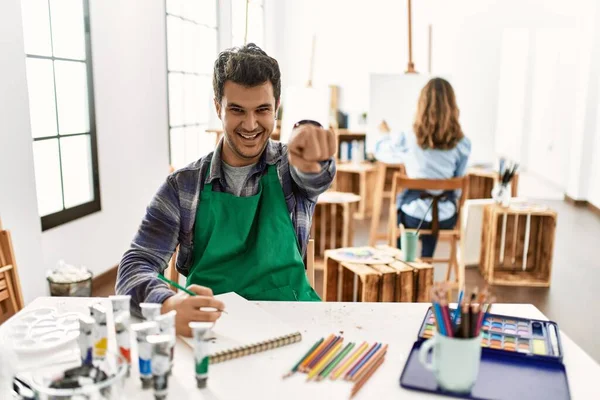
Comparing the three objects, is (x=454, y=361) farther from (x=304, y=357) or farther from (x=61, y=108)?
(x=61, y=108)

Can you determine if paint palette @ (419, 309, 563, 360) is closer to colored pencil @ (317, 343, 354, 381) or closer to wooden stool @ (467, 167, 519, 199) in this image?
colored pencil @ (317, 343, 354, 381)

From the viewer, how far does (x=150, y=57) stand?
446 cm

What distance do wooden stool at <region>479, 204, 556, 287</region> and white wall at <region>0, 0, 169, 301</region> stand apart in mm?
2626

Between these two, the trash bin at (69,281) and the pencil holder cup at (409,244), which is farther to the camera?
the trash bin at (69,281)

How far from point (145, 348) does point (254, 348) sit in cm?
24

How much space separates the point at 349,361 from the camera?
1.13 metres

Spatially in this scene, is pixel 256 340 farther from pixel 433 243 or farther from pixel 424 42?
pixel 424 42

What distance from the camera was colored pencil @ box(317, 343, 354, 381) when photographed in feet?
3.51

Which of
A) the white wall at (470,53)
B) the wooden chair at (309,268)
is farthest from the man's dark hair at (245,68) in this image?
the white wall at (470,53)

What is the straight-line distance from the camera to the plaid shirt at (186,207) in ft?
4.72

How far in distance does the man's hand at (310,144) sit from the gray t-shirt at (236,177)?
12.5 inches

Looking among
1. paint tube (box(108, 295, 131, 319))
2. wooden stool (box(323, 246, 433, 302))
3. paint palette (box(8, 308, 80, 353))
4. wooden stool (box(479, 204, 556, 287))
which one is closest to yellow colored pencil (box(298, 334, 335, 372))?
paint tube (box(108, 295, 131, 319))

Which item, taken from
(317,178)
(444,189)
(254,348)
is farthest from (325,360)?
(444,189)

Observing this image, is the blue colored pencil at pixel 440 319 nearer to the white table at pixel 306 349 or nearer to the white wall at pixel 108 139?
the white table at pixel 306 349
